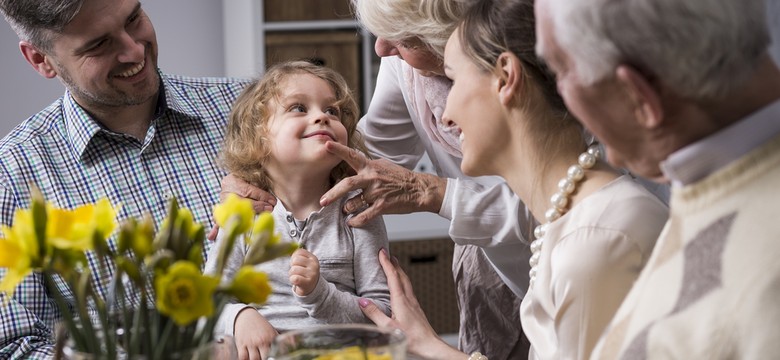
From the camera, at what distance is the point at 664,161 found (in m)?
0.94

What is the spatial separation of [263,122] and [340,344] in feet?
3.48

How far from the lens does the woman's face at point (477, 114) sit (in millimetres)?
1427

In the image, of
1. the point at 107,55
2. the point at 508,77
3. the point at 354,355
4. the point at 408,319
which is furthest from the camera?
the point at 107,55

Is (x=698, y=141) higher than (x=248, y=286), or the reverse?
(x=698, y=141)

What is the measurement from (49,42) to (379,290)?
98cm

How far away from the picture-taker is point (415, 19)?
5.82 feet

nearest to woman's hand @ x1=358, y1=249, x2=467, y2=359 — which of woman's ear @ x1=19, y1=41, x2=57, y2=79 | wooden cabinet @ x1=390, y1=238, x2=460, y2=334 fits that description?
woman's ear @ x1=19, y1=41, x2=57, y2=79

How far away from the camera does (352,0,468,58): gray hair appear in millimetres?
1711

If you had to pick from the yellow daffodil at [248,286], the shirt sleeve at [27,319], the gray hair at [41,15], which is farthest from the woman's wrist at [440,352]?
the gray hair at [41,15]

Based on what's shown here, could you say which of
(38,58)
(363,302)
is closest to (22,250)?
(363,302)

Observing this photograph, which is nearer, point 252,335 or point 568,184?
point 568,184

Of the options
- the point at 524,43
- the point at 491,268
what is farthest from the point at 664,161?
the point at 491,268

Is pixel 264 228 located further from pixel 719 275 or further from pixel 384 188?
pixel 384 188

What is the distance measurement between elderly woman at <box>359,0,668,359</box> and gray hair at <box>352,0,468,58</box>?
23 cm
